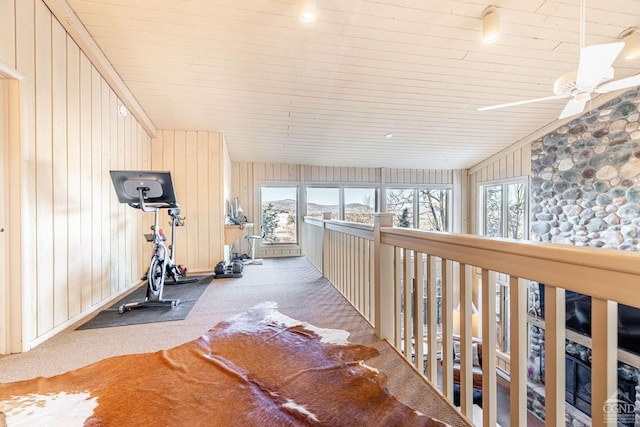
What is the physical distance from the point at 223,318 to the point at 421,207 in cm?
600

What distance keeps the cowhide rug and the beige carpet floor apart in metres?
0.09

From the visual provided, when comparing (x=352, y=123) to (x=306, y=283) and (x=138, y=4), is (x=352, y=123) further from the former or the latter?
(x=138, y=4)

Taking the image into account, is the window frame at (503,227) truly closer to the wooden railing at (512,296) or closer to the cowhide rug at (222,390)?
the wooden railing at (512,296)

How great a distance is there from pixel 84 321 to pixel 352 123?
4.07 metres

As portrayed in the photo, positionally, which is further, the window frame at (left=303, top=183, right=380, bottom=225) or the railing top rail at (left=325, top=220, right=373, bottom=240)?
the window frame at (left=303, top=183, right=380, bottom=225)

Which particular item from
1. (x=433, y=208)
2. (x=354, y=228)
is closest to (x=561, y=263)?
(x=354, y=228)

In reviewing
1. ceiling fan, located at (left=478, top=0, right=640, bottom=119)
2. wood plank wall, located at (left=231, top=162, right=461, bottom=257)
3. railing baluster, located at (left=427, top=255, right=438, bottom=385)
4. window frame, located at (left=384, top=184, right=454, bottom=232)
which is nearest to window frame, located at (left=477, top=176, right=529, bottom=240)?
window frame, located at (left=384, top=184, right=454, bottom=232)

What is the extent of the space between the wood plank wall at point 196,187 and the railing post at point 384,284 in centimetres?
320

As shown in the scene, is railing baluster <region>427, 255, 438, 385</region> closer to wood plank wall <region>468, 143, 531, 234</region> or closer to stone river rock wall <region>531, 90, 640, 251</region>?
stone river rock wall <region>531, 90, 640, 251</region>

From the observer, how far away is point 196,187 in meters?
4.27

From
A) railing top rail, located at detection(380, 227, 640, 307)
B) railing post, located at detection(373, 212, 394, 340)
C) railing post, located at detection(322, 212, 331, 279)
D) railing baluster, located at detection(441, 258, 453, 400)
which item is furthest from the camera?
railing post, located at detection(322, 212, 331, 279)

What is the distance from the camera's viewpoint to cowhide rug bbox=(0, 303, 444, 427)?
1.17 m

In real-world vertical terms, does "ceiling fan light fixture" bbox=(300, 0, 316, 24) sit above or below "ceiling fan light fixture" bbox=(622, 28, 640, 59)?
below

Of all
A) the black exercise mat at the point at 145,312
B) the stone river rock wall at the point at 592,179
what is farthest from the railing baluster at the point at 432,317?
the stone river rock wall at the point at 592,179
